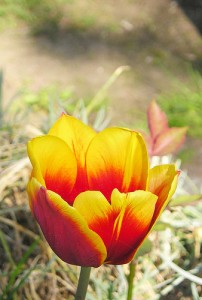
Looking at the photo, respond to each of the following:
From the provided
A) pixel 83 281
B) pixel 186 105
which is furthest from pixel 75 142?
pixel 186 105

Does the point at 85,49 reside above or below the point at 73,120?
below

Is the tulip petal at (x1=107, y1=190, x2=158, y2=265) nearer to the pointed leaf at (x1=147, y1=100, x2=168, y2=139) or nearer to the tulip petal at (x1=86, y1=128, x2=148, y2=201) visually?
the tulip petal at (x1=86, y1=128, x2=148, y2=201)

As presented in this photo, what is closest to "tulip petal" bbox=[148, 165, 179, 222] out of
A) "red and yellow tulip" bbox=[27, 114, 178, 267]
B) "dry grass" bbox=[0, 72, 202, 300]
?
"red and yellow tulip" bbox=[27, 114, 178, 267]

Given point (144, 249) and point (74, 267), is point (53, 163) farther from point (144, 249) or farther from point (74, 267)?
point (74, 267)

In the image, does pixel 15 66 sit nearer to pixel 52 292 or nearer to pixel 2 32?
pixel 2 32

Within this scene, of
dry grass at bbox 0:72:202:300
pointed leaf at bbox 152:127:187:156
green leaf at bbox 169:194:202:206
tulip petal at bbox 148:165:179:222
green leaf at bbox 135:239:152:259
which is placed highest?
tulip petal at bbox 148:165:179:222

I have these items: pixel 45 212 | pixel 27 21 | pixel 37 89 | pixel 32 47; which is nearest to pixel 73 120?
pixel 45 212

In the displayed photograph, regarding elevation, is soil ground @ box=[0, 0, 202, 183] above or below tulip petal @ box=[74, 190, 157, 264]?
below

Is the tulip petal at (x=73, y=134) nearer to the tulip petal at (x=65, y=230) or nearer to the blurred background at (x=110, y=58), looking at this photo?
the tulip petal at (x=65, y=230)
